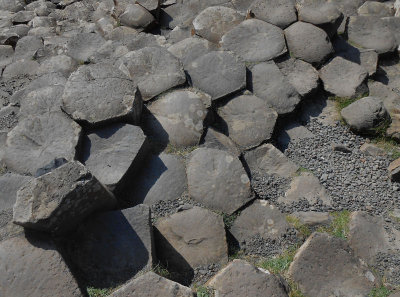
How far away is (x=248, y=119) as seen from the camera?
4.71 meters

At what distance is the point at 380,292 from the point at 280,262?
78 centimetres

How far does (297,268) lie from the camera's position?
3.41 metres

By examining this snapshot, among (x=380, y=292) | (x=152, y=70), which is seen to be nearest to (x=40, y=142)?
(x=152, y=70)

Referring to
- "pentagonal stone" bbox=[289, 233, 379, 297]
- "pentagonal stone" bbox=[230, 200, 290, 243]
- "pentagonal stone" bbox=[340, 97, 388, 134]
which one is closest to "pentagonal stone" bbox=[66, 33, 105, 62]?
"pentagonal stone" bbox=[230, 200, 290, 243]

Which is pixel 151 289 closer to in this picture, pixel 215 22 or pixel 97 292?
pixel 97 292

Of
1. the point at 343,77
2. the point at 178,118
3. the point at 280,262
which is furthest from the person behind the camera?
the point at 343,77

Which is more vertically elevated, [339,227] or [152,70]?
[152,70]

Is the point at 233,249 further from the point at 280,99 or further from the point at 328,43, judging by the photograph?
the point at 328,43

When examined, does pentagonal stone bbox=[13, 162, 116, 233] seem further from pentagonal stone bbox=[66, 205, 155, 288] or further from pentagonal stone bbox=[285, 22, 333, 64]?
pentagonal stone bbox=[285, 22, 333, 64]

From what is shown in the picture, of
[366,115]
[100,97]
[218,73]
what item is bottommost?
[366,115]

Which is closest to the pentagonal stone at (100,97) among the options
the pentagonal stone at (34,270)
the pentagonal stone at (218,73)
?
the pentagonal stone at (218,73)

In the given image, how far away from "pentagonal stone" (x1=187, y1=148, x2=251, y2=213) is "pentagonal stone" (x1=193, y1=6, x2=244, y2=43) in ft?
7.37

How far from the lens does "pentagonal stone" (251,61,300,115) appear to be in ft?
16.1

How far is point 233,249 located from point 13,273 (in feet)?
5.68
